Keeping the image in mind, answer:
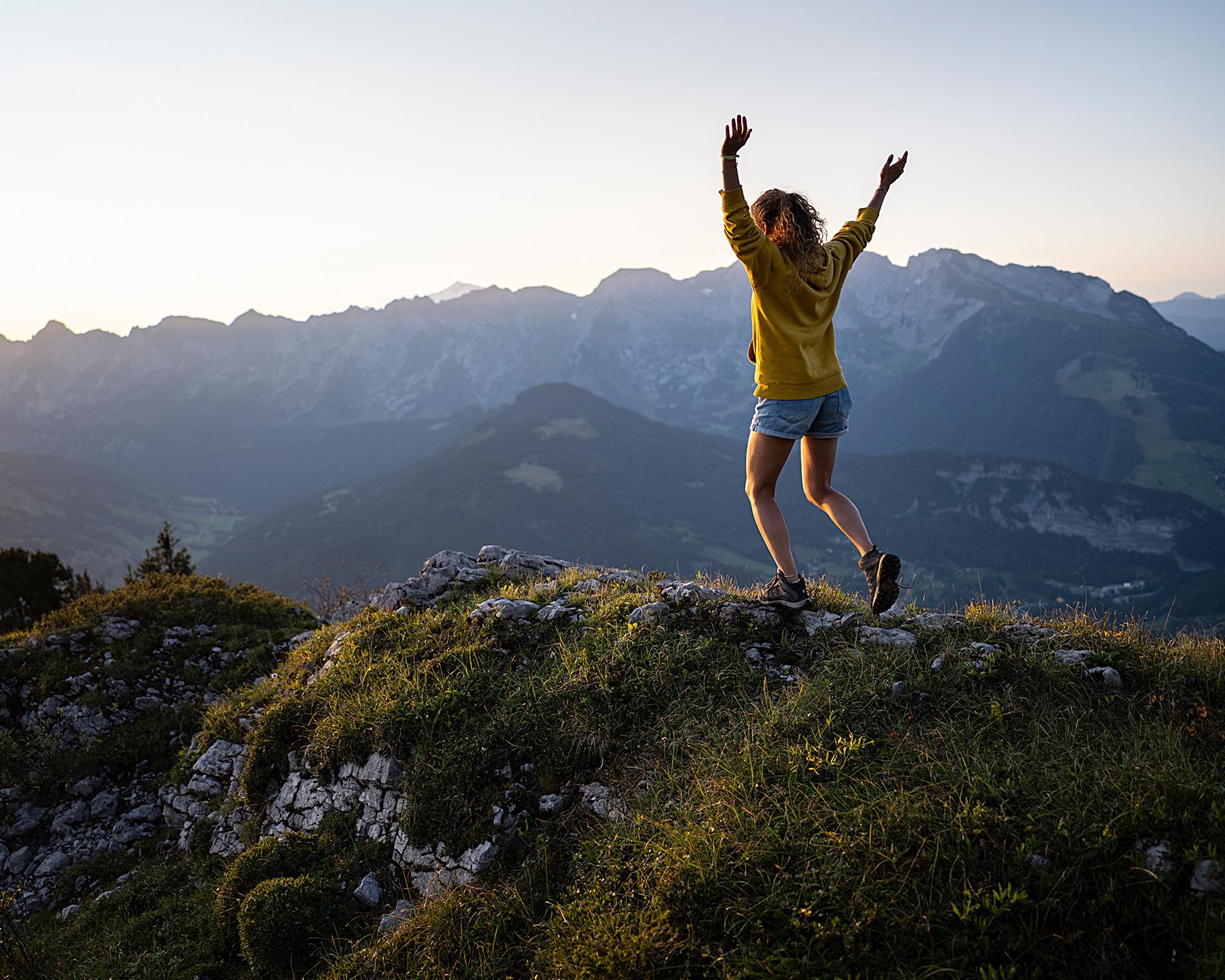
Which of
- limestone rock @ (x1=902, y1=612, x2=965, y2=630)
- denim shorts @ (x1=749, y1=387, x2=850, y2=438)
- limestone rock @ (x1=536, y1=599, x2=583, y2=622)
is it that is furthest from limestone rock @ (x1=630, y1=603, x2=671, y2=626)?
limestone rock @ (x1=902, y1=612, x2=965, y2=630)

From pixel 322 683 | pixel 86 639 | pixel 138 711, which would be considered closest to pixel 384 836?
pixel 322 683

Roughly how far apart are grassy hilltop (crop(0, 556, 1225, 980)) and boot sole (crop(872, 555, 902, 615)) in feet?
1.03

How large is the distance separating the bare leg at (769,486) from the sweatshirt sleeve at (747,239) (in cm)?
146

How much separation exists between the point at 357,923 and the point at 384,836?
2.37 ft

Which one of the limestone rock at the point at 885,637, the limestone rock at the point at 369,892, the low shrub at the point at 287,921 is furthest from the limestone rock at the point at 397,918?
the limestone rock at the point at 885,637

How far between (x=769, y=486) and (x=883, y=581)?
141cm

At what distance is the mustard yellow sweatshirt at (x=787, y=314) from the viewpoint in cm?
550

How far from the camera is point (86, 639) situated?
36.9 feet

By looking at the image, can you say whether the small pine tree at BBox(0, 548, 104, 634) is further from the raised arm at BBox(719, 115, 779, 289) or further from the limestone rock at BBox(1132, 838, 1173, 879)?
the limestone rock at BBox(1132, 838, 1173, 879)

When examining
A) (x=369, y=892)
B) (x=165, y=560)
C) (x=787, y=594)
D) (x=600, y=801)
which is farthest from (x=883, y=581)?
(x=165, y=560)

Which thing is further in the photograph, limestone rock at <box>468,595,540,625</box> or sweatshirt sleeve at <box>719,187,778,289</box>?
limestone rock at <box>468,595,540,625</box>

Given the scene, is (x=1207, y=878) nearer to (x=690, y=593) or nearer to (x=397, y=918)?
(x=690, y=593)

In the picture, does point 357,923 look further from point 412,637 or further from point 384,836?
point 412,637

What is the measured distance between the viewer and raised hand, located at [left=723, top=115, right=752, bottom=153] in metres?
5.16
